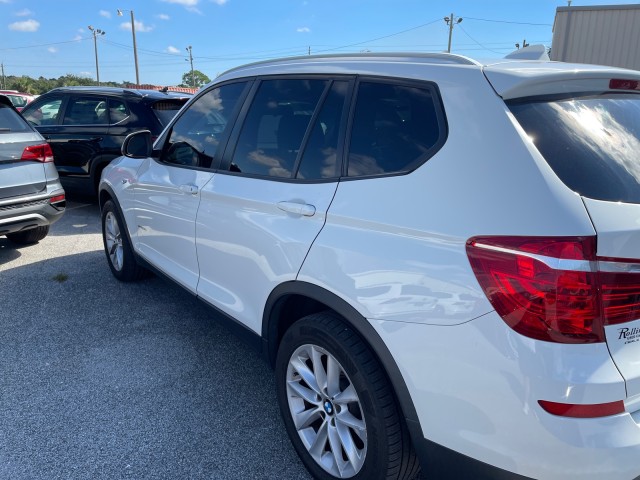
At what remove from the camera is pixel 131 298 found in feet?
14.6

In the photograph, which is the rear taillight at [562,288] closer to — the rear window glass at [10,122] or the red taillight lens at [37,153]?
the red taillight lens at [37,153]

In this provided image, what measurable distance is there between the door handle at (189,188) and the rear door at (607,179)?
1.96 meters

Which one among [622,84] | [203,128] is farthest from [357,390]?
[203,128]

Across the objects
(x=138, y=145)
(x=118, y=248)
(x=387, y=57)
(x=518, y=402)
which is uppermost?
(x=387, y=57)

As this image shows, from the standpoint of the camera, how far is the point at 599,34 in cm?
1174

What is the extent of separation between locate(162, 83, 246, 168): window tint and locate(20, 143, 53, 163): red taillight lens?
224 cm

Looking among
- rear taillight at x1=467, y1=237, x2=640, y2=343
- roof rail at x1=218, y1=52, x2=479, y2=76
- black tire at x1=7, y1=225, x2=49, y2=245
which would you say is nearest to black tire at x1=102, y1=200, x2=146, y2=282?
black tire at x1=7, y1=225, x2=49, y2=245

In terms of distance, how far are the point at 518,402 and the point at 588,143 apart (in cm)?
87

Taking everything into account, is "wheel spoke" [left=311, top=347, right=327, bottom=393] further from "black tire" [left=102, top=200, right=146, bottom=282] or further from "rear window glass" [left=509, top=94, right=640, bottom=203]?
"black tire" [left=102, top=200, right=146, bottom=282]

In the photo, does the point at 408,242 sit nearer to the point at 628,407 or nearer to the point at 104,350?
the point at 628,407

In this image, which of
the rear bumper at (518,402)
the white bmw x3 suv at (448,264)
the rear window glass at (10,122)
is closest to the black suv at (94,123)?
the rear window glass at (10,122)

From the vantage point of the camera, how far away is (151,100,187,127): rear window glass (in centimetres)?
686

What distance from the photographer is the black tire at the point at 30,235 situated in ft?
19.4

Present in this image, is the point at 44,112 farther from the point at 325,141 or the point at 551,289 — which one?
the point at 551,289
